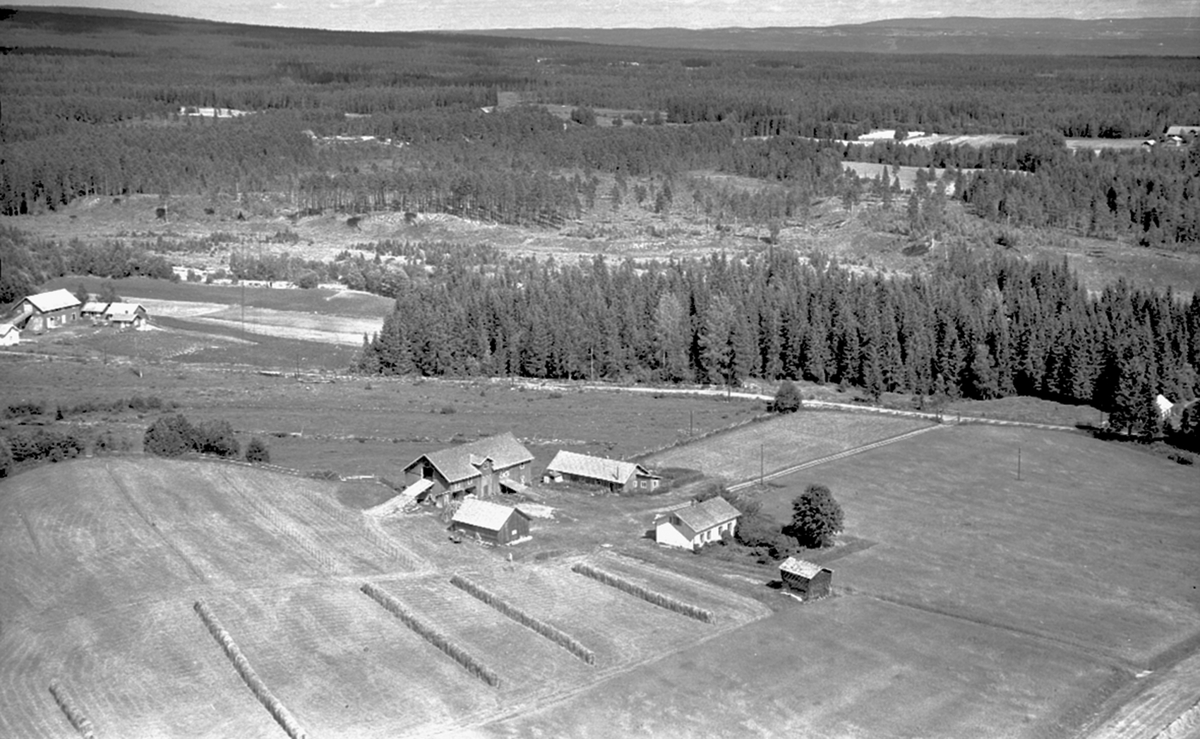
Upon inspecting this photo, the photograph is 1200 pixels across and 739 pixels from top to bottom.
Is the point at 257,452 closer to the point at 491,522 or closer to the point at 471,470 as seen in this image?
the point at 471,470

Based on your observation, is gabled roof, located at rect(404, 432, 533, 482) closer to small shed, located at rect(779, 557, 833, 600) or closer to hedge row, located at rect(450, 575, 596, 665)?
hedge row, located at rect(450, 575, 596, 665)

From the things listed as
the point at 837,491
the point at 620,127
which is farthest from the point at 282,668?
the point at 620,127

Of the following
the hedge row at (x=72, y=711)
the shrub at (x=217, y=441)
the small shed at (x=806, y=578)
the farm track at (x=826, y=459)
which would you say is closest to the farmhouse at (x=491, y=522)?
the small shed at (x=806, y=578)

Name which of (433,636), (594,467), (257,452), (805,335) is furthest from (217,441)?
(805,335)

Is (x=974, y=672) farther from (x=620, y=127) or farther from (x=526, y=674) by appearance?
(x=620, y=127)

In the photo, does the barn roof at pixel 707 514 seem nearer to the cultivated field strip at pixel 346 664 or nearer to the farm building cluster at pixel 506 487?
the farm building cluster at pixel 506 487

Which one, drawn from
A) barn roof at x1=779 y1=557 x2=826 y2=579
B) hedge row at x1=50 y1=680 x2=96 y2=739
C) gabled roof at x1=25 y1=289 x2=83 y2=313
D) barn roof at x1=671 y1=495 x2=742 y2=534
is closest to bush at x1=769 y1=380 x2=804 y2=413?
barn roof at x1=671 y1=495 x2=742 y2=534
